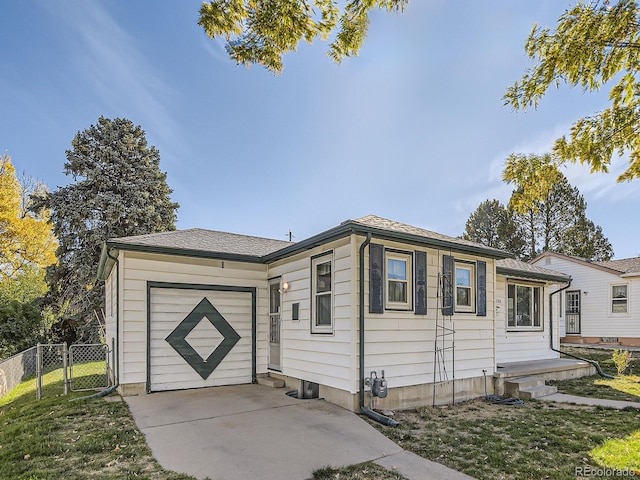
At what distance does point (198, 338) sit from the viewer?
780 centimetres

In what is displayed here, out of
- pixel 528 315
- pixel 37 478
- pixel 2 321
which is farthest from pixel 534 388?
pixel 2 321

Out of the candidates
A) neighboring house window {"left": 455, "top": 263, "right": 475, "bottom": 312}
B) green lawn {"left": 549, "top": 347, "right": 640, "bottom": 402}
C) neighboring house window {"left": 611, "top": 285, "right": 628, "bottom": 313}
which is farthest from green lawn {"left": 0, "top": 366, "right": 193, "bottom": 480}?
neighboring house window {"left": 611, "top": 285, "right": 628, "bottom": 313}

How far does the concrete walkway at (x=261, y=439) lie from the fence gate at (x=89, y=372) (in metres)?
1.88

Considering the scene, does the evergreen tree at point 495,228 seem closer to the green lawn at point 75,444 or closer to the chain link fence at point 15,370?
the chain link fence at point 15,370

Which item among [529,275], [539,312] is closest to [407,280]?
[529,275]

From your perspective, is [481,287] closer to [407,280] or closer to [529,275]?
[407,280]

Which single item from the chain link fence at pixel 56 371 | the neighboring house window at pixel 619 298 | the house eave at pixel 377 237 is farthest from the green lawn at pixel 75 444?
the neighboring house window at pixel 619 298

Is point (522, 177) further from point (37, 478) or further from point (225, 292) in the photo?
point (37, 478)

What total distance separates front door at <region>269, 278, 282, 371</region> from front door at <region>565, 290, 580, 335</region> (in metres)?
16.6

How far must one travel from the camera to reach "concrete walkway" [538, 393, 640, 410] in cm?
657

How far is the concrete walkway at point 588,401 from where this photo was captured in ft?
21.6

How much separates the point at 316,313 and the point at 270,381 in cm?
220

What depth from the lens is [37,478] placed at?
353 cm
